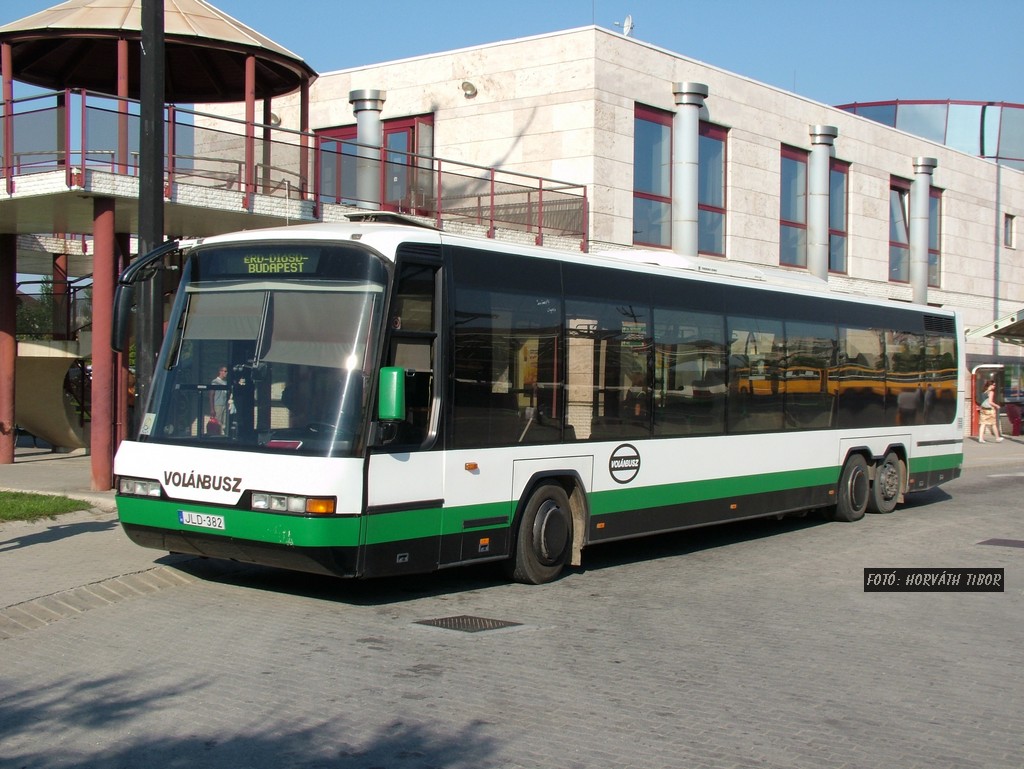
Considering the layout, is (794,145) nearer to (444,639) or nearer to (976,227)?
(976,227)

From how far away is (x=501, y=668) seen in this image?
749 cm

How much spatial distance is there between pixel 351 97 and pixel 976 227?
22.9m

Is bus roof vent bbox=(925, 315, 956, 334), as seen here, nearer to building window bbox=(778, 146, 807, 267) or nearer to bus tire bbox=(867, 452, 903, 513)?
bus tire bbox=(867, 452, 903, 513)

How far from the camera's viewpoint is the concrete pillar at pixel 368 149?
18.4 meters

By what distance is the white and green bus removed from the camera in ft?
28.9

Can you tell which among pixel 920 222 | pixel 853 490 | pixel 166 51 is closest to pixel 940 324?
pixel 853 490

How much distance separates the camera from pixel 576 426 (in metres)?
10.9

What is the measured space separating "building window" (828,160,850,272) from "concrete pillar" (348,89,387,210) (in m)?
12.1

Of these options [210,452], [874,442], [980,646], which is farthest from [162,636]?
[874,442]

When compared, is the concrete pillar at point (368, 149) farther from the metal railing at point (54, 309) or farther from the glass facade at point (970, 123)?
the glass facade at point (970, 123)

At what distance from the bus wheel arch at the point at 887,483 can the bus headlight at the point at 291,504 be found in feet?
32.8

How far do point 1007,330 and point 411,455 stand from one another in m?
27.8

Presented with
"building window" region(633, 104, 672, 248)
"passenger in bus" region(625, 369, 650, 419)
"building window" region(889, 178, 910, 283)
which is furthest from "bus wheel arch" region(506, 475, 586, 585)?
"building window" region(889, 178, 910, 283)

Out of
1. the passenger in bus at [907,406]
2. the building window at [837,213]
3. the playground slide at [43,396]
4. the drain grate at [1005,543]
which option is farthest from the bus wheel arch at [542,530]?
the building window at [837,213]
